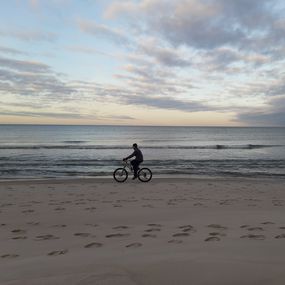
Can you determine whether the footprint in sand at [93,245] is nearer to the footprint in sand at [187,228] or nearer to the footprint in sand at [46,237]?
the footprint in sand at [46,237]

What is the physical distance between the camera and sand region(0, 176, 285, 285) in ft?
10.4

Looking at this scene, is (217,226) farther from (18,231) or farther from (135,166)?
(135,166)

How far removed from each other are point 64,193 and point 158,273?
28.8ft

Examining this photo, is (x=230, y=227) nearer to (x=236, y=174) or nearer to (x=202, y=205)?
(x=202, y=205)

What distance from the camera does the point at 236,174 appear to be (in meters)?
20.3

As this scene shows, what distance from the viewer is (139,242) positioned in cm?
479

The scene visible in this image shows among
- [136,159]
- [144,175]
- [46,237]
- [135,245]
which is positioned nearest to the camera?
[135,245]

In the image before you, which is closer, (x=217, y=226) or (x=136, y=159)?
(x=217, y=226)

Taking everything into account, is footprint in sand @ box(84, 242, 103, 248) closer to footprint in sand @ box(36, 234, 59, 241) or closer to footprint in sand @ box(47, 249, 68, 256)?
footprint in sand @ box(47, 249, 68, 256)

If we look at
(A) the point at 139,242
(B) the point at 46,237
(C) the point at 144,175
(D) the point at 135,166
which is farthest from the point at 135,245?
(C) the point at 144,175

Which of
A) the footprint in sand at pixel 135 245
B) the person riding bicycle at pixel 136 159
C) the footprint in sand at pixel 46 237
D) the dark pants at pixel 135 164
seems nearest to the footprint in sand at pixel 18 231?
the footprint in sand at pixel 46 237

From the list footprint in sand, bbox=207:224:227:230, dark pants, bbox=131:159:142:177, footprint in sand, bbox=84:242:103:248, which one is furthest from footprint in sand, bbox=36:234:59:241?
dark pants, bbox=131:159:142:177

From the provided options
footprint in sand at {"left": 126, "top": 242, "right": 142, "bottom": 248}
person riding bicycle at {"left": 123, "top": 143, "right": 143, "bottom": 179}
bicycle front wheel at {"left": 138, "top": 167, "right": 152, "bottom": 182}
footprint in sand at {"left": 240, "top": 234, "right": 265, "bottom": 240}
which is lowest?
bicycle front wheel at {"left": 138, "top": 167, "right": 152, "bottom": 182}

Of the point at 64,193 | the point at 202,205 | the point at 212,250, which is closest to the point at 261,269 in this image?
the point at 212,250
